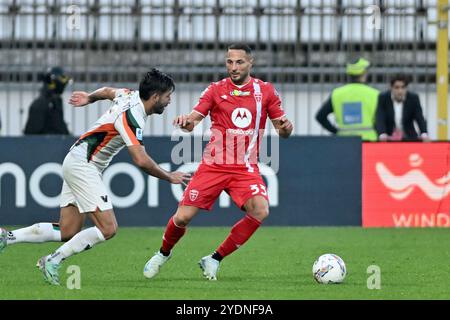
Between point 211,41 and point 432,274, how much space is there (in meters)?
8.92

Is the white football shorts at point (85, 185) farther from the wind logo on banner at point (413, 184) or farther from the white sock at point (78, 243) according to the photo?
the wind logo on banner at point (413, 184)

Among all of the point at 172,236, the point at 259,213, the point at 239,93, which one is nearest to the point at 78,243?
the point at 172,236

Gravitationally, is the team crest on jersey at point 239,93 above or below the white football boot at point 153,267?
above

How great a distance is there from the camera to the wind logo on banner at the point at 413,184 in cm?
1735

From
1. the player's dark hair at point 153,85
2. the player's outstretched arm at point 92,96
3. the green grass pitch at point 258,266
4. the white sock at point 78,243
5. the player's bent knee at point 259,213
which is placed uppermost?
the player's dark hair at point 153,85

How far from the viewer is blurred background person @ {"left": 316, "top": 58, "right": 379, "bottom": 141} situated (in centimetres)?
1772

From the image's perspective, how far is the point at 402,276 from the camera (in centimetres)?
1138

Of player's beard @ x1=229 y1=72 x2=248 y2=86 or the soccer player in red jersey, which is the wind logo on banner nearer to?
the soccer player in red jersey

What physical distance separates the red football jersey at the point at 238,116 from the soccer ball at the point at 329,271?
124 cm

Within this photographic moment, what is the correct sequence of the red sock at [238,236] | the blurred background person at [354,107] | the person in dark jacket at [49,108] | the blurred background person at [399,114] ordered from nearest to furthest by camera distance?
1. the red sock at [238,236]
2. the blurred background person at [399,114]
3. the blurred background person at [354,107]
4. the person in dark jacket at [49,108]

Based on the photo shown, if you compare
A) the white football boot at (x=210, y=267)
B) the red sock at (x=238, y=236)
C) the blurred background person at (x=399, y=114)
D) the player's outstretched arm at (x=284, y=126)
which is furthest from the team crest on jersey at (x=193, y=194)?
the blurred background person at (x=399, y=114)

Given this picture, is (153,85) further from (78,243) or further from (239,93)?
(78,243)

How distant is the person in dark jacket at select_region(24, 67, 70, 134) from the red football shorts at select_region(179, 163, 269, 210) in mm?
7053

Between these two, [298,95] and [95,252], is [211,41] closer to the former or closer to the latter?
[298,95]
